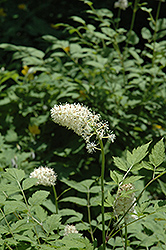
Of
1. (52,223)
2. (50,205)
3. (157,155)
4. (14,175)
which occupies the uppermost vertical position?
(157,155)

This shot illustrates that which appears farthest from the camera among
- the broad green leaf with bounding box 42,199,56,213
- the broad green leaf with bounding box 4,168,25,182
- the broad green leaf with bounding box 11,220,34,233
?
the broad green leaf with bounding box 42,199,56,213

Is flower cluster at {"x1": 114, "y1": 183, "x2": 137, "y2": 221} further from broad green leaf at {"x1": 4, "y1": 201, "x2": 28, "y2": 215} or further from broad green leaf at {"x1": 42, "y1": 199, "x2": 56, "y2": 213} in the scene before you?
broad green leaf at {"x1": 42, "y1": 199, "x2": 56, "y2": 213}

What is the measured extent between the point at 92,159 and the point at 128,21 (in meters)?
2.03

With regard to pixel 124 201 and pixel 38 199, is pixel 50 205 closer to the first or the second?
pixel 38 199

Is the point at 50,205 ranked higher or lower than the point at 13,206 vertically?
lower

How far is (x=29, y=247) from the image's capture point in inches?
43.4

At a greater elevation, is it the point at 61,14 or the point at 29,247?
the point at 61,14

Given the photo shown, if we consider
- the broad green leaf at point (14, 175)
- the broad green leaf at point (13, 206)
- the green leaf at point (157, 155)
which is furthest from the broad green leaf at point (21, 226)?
the green leaf at point (157, 155)

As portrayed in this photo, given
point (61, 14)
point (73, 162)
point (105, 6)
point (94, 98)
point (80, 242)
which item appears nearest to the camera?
point (80, 242)

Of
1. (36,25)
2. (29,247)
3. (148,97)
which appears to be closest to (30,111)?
(148,97)

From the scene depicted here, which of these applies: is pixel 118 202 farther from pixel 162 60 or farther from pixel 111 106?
pixel 162 60

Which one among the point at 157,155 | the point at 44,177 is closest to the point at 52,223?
the point at 44,177

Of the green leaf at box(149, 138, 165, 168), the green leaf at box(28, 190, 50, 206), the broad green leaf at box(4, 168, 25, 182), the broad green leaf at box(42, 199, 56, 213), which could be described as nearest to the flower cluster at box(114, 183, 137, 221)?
the green leaf at box(149, 138, 165, 168)

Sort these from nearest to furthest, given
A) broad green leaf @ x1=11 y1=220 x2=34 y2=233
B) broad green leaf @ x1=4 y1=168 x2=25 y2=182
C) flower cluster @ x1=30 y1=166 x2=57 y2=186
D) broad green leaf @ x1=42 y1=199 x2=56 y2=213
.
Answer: broad green leaf @ x1=11 y1=220 x2=34 y2=233
broad green leaf @ x1=4 y1=168 x2=25 y2=182
flower cluster @ x1=30 y1=166 x2=57 y2=186
broad green leaf @ x1=42 y1=199 x2=56 y2=213
